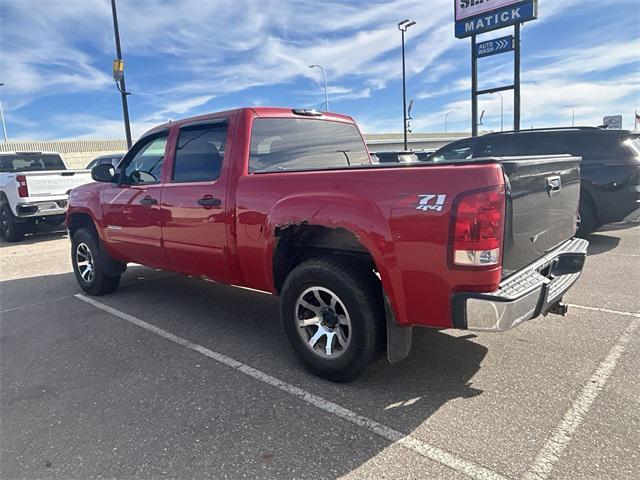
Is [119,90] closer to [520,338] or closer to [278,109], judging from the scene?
[278,109]

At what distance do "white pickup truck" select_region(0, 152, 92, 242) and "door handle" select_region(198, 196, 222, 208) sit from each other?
7.68 meters

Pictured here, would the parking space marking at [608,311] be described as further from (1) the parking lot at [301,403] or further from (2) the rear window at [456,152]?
(2) the rear window at [456,152]

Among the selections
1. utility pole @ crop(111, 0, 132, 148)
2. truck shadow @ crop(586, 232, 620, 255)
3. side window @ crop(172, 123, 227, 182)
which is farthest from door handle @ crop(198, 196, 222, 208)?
utility pole @ crop(111, 0, 132, 148)

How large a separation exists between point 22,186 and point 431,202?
391 inches

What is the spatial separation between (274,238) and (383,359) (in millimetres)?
1218

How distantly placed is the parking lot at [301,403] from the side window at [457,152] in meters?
4.51

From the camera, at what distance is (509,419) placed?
272cm

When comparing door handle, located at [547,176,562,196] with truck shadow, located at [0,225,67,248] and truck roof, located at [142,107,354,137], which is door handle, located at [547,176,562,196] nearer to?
truck roof, located at [142,107,354,137]

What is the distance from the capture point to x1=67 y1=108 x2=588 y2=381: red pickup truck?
2.53m

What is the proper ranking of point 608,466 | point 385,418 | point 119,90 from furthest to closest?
point 119,90, point 385,418, point 608,466

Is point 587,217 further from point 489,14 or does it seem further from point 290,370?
point 489,14

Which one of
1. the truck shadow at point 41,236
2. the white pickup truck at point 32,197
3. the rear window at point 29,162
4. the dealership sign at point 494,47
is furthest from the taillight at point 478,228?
the dealership sign at point 494,47

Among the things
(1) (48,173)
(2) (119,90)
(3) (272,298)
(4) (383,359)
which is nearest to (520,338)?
(4) (383,359)

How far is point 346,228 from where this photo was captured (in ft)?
9.63
